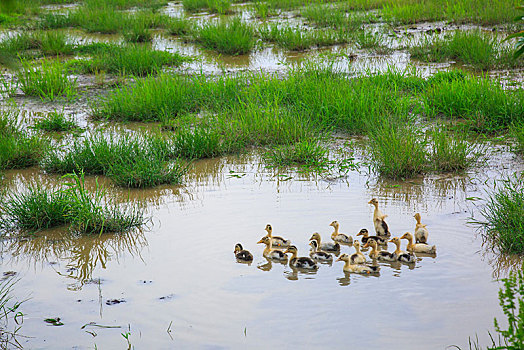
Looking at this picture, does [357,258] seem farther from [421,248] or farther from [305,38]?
[305,38]

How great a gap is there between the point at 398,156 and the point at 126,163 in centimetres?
336

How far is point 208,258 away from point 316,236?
1.02m

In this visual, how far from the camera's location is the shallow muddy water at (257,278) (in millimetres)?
4371

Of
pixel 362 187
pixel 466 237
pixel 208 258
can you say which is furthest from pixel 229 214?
pixel 466 237

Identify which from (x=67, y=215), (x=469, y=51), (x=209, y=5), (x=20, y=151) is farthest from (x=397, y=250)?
(x=209, y=5)

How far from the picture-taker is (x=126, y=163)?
773 centimetres

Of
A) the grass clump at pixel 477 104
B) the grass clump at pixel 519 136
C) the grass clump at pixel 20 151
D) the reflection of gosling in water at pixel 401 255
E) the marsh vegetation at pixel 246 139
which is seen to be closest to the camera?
the reflection of gosling in water at pixel 401 255

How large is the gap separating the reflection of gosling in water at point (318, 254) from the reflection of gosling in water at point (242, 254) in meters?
0.57

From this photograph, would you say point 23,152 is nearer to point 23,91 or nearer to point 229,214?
point 229,214

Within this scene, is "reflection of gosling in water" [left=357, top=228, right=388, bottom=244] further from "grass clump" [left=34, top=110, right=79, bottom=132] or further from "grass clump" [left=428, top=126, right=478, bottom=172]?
"grass clump" [left=34, top=110, right=79, bottom=132]

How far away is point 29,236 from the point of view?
6.25m

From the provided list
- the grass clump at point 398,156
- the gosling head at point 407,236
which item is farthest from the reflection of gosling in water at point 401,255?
the grass clump at point 398,156

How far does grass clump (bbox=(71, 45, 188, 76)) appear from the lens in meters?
12.8

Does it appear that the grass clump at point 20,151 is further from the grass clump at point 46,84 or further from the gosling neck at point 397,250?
A: the gosling neck at point 397,250
